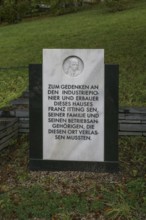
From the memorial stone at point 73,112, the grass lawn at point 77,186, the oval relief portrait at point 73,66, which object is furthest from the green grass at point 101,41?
the oval relief portrait at point 73,66

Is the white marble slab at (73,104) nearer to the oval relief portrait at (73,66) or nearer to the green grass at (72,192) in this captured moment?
the oval relief portrait at (73,66)

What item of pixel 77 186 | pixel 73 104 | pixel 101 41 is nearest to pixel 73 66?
pixel 73 104

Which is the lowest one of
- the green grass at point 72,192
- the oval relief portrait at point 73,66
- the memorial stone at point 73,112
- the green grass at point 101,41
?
the green grass at point 72,192

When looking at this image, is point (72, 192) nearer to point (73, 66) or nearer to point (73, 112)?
point (73, 112)

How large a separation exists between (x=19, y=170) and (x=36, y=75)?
1.19 metres

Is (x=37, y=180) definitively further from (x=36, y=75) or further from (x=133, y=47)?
(x=133, y=47)

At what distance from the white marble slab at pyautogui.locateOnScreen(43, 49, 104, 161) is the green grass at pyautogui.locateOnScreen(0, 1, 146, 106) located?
2.83 metres

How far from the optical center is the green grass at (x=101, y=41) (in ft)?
38.4

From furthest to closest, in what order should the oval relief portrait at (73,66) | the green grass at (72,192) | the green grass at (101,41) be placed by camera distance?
the green grass at (101,41) < the oval relief portrait at (73,66) < the green grass at (72,192)

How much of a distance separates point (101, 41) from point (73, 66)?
11.8m

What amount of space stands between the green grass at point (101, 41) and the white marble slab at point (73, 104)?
2.83m

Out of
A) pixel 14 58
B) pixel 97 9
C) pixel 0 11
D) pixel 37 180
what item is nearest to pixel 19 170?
pixel 37 180

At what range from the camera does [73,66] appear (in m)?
6.28

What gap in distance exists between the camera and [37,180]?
612 cm
